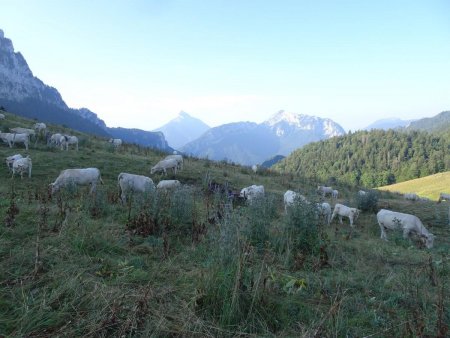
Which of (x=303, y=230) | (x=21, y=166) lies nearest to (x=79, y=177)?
(x=21, y=166)

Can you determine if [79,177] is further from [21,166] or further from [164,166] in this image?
[164,166]

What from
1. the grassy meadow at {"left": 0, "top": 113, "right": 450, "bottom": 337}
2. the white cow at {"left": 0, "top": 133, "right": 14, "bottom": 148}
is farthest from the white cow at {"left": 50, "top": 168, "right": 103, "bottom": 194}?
the white cow at {"left": 0, "top": 133, "right": 14, "bottom": 148}

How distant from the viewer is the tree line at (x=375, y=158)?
448 ft

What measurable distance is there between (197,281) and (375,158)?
161264 mm

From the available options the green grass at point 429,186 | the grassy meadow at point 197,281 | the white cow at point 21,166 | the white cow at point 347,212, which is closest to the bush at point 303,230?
the grassy meadow at point 197,281

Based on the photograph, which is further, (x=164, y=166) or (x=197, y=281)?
(x=164, y=166)

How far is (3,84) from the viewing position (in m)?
166

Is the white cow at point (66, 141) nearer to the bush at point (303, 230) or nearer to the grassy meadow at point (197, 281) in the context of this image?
the grassy meadow at point (197, 281)

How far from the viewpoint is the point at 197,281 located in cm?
443

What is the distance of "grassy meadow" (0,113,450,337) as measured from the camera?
352cm

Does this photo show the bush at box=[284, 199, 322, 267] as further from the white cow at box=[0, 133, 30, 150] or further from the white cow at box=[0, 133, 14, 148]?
the white cow at box=[0, 133, 14, 148]

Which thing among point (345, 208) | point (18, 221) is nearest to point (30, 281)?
point (18, 221)

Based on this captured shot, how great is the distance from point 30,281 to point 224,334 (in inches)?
95.5

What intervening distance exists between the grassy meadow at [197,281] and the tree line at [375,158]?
12675cm
